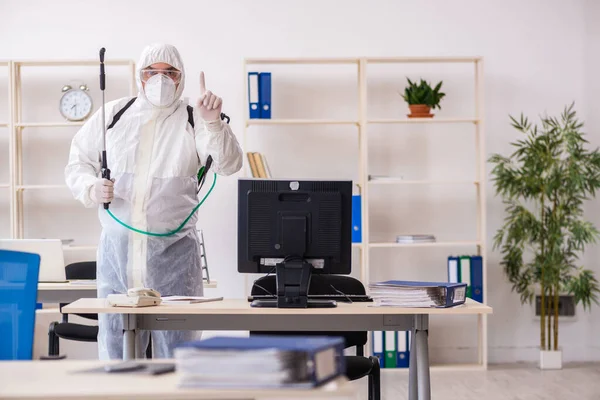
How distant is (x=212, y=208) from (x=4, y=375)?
394 cm

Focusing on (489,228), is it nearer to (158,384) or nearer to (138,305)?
(138,305)

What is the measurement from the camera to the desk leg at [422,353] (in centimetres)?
281

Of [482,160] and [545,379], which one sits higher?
[482,160]

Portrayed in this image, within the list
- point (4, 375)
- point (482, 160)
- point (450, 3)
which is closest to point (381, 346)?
point (482, 160)

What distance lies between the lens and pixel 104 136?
321cm

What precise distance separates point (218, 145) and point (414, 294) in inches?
36.1

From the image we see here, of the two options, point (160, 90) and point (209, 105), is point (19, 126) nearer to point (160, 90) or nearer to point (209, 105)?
point (160, 90)

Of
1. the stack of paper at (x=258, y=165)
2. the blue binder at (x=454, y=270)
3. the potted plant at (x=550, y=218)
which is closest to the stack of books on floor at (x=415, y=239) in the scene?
the blue binder at (x=454, y=270)

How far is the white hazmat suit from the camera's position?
10.4 ft

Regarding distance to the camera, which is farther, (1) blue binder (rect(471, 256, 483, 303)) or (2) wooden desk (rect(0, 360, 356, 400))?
(1) blue binder (rect(471, 256, 483, 303))

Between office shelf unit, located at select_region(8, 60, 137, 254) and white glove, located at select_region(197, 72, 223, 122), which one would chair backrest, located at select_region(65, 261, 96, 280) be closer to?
office shelf unit, located at select_region(8, 60, 137, 254)

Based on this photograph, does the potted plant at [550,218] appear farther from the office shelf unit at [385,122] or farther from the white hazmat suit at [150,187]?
the white hazmat suit at [150,187]

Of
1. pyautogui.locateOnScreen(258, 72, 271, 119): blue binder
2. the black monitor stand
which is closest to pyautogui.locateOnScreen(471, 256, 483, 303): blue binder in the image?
pyautogui.locateOnScreen(258, 72, 271, 119): blue binder

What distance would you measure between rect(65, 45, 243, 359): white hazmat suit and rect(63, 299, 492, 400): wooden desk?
271 mm
